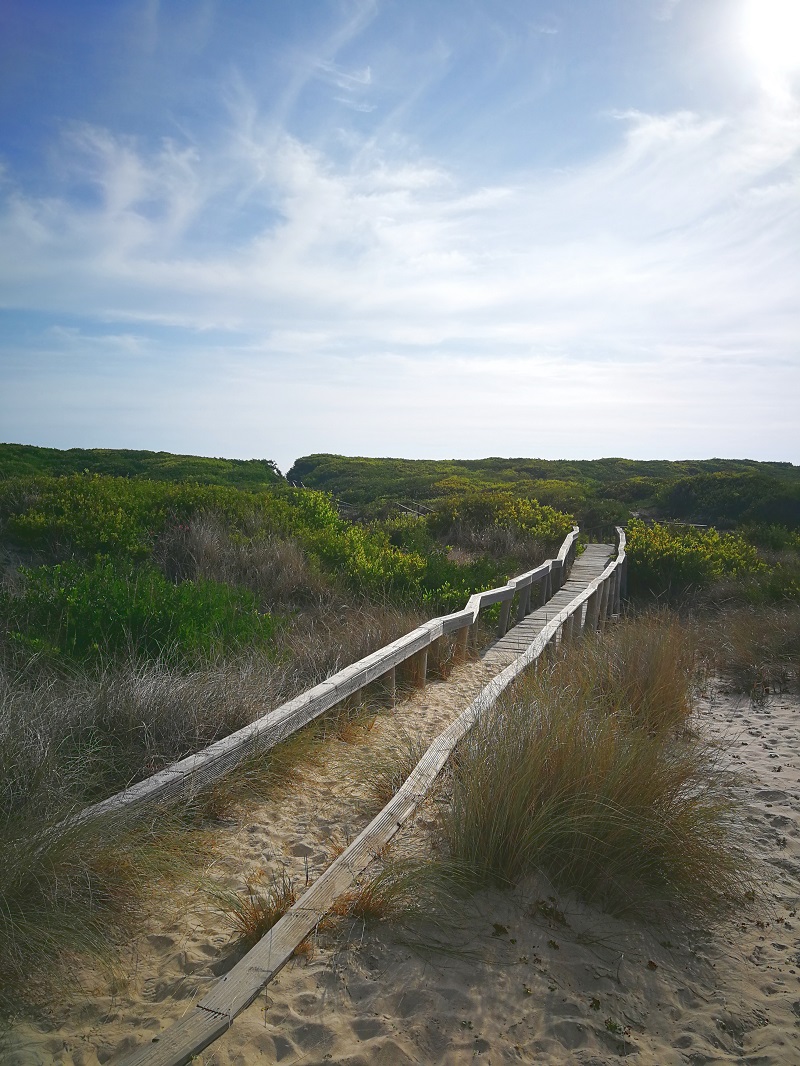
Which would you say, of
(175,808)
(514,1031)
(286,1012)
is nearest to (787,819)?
(514,1031)

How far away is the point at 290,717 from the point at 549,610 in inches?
283

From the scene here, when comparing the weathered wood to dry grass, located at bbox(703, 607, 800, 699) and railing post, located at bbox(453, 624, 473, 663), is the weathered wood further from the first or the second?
dry grass, located at bbox(703, 607, 800, 699)

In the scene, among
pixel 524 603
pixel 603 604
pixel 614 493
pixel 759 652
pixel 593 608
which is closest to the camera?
pixel 759 652

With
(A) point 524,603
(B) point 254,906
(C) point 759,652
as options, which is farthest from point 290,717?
(A) point 524,603

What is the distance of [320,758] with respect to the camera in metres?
5.07

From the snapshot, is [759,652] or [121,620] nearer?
[121,620]

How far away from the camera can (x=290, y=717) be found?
4.80 metres

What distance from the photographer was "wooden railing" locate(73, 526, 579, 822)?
369cm

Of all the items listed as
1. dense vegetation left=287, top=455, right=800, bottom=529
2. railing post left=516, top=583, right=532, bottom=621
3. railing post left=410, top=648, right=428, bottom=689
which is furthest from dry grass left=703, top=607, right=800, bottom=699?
dense vegetation left=287, top=455, right=800, bottom=529

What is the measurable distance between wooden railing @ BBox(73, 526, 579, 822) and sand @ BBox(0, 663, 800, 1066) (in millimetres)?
461

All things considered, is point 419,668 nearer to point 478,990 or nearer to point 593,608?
point 478,990

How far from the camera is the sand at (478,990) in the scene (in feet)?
8.35

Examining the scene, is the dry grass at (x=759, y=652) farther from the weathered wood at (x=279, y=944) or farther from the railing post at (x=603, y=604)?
the weathered wood at (x=279, y=944)

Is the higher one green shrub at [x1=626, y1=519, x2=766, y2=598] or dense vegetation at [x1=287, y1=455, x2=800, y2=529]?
dense vegetation at [x1=287, y1=455, x2=800, y2=529]
